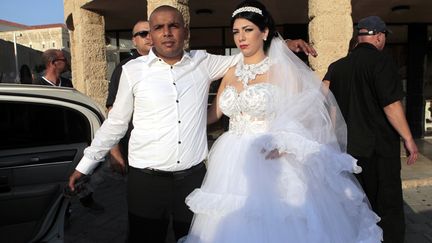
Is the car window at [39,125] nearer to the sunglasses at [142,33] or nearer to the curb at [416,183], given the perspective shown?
the sunglasses at [142,33]

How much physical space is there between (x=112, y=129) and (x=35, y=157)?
0.83 m

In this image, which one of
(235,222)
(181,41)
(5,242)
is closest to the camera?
(235,222)

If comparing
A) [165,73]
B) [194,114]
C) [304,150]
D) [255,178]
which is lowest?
[255,178]

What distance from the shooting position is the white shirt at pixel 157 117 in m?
2.38

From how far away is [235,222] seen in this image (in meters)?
2.25

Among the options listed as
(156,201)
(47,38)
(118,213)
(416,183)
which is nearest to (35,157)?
(156,201)

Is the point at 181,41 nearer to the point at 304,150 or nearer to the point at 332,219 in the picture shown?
the point at 304,150

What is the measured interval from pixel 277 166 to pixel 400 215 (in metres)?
1.54

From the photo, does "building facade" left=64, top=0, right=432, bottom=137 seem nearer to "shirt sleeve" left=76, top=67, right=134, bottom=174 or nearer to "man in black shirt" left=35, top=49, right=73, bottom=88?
"man in black shirt" left=35, top=49, right=73, bottom=88

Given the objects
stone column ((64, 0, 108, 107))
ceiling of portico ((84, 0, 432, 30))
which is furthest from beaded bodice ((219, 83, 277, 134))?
stone column ((64, 0, 108, 107))

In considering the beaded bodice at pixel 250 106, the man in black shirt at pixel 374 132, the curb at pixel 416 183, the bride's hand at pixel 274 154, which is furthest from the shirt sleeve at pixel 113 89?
the curb at pixel 416 183

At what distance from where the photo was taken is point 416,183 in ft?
18.6

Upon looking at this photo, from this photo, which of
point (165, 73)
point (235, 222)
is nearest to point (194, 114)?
point (165, 73)

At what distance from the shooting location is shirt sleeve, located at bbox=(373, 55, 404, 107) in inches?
122
